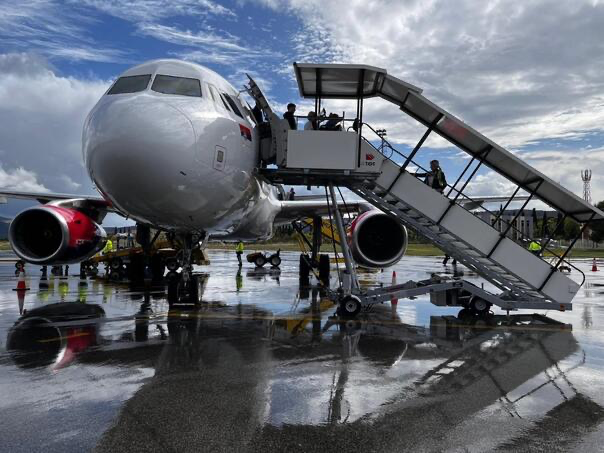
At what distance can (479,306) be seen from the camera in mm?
9492

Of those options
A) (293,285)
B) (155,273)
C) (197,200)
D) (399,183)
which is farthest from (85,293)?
(399,183)

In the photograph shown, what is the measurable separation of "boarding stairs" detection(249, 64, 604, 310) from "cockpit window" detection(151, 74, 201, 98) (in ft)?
5.85

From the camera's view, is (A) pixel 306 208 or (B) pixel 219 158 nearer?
(B) pixel 219 158

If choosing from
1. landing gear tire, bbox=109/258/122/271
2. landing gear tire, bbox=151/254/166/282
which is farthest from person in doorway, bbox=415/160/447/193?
landing gear tire, bbox=109/258/122/271

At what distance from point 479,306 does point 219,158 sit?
5615mm

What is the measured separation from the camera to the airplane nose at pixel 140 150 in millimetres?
6496

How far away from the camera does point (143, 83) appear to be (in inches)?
A: 298

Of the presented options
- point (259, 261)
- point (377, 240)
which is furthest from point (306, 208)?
point (259, 261)

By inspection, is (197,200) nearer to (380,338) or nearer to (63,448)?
(380,338)

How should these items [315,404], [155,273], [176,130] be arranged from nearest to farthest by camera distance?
[315,404]
[176,130]
[155,273]

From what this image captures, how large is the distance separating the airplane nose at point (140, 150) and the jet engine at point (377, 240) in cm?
569

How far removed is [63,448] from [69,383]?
1.61 metres

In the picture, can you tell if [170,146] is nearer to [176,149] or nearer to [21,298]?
[176,149]

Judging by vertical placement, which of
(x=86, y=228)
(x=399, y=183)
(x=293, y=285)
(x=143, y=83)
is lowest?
(x=293, y=285)
